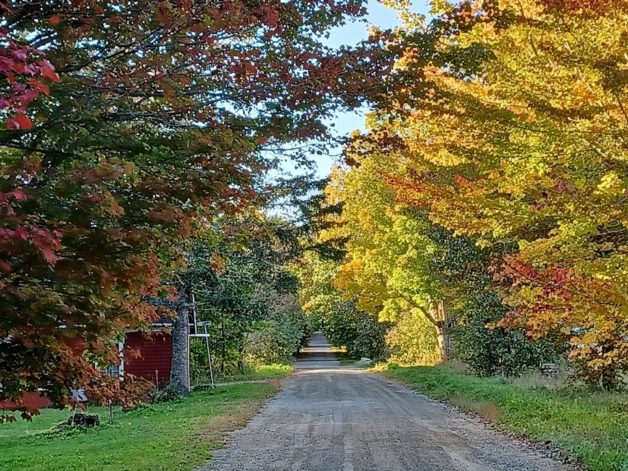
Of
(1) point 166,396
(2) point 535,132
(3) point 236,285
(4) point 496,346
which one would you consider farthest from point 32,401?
(4) point 496,346

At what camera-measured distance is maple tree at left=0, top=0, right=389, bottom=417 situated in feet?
12.1

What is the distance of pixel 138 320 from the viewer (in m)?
5.16

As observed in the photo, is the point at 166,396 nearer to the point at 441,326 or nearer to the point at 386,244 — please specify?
the point at 386,244

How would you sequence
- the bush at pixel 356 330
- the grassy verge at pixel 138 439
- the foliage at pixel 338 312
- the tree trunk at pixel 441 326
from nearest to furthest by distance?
the grassy verge at pixel 138 439 < the tree trunk at pixel 441 326 < the bush at pixel 356 330 < the foliage at pixel 338 312

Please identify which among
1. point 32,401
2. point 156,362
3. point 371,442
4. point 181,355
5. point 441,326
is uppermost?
point 441,326

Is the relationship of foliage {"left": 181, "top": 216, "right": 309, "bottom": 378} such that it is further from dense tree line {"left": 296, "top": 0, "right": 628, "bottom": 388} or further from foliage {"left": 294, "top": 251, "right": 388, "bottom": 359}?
foliage {"left": 294, "top": 251, "right": 388, "bottom": 359}

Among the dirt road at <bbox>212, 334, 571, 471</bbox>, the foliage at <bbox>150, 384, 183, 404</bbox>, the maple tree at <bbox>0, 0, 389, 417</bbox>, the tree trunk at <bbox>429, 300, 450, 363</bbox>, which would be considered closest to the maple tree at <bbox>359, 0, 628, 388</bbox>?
the maple tree at <bbox>0, 0, 389, 417</bbox>

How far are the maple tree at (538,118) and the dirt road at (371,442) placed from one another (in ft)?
8.38

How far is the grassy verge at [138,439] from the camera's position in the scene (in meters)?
9.42

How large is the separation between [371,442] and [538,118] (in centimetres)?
571

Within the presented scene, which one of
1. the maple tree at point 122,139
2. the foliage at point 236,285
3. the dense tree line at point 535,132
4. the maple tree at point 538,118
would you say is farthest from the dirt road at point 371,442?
the maple tree at point 122,139

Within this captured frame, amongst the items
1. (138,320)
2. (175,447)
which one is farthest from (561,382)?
(138,320)

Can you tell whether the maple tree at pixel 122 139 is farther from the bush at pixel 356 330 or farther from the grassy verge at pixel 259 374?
the bush at pixel 356 330

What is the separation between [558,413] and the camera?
12.0 metres
